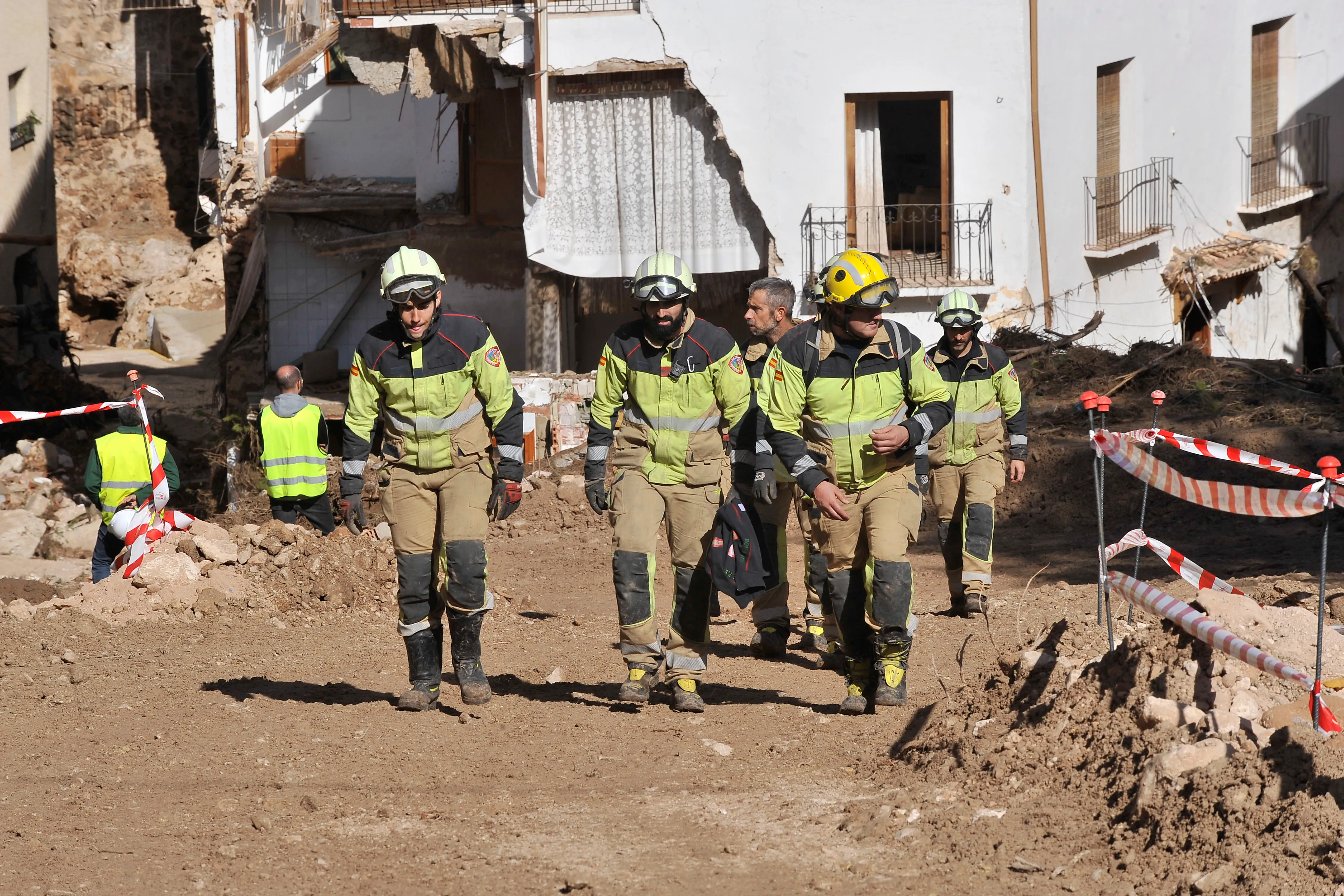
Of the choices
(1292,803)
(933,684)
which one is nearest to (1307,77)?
(933,684)

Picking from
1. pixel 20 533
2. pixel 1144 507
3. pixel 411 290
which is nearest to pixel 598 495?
pixel 411 290

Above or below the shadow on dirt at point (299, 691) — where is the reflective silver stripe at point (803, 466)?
above

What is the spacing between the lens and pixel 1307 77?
2184 centimetres

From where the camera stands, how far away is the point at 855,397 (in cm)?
595

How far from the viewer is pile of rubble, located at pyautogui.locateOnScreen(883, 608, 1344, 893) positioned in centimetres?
387

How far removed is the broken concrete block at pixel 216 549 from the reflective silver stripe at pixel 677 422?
4109mm

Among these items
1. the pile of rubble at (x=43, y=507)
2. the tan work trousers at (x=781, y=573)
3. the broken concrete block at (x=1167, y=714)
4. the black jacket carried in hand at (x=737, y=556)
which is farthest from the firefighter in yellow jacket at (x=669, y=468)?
the pile of rubble at (x=43, y=507)

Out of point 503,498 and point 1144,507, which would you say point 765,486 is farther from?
point 1144,507

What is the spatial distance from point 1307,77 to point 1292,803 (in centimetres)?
2102

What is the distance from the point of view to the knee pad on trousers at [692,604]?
6305mm

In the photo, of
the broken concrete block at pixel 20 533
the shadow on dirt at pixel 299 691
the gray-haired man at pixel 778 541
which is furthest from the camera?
the broken concrete block at pixel 20 533

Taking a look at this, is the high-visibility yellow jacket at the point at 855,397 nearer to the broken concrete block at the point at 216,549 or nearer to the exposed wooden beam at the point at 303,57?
the broken concrete block at the point at 216,549

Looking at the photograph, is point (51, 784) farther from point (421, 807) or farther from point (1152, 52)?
point (1152, 52)

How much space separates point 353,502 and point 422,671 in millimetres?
854
